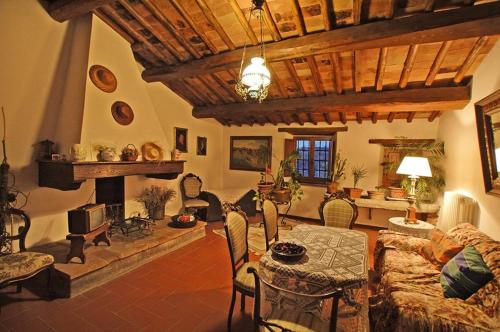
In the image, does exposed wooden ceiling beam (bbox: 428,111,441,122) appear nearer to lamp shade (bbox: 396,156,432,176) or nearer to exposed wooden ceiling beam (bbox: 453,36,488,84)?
exposed wooden ceiling beam (bbox: 453,36,488,84)

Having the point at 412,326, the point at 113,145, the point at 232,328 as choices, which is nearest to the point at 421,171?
the point at 412,326

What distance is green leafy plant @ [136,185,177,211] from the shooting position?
4.46 m

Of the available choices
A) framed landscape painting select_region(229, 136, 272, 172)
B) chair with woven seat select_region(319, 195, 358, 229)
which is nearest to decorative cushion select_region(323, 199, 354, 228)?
chair with woven seat select_region(319, 195, 358, 229)

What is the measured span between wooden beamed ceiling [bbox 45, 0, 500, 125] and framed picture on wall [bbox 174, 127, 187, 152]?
1.18m

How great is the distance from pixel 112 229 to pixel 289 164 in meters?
3.67

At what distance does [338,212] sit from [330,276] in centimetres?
161

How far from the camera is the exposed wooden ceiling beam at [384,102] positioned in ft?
11.2

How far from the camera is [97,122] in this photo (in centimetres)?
333

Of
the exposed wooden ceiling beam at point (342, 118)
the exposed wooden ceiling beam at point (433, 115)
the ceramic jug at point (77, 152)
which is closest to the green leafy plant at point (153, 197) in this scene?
the ceramic jug at point (77, 152)

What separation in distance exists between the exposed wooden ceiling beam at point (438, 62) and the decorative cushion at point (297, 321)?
328cm

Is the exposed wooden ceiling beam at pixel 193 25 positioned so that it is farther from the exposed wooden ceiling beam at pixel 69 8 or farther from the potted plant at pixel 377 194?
the potted plant at pixel 377 194

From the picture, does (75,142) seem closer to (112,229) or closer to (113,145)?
(113,145)

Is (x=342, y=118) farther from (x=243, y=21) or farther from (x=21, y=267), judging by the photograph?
(x=21, y=267)

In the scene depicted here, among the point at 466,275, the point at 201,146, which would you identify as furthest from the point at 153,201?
the point at 466,275
